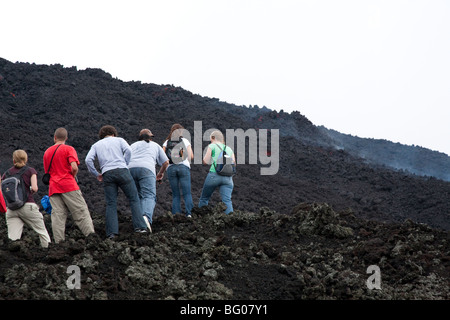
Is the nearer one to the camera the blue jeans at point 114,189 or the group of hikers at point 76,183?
the group of hikers at point 76,183

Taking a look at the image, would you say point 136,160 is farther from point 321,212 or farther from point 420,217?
point 420,217

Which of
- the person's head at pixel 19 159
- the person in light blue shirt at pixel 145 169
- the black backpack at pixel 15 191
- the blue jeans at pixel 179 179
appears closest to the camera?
the black backpack at pixel 15 191

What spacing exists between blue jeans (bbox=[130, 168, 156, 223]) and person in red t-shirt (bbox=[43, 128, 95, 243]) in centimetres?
95

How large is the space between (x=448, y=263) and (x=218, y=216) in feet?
11.1

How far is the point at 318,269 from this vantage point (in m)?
6.55

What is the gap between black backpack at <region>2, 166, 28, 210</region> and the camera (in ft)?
23.0

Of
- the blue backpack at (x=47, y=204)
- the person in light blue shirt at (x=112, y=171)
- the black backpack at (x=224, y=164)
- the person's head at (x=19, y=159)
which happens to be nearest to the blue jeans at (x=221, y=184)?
the black backpack at (x=224, y=164)

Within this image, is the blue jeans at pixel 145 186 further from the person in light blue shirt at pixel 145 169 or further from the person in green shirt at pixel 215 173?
the person in green shirt at pixel 215 173

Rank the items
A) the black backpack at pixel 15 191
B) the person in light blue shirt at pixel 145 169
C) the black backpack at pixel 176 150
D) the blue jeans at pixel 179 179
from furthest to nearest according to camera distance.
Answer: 1. the blue jeans at pixel 179 179
2. the black backpack at pixel 176 150
3. the person in light blue shirt at pixel 145 169
4. the black backpack at pixel 15 191

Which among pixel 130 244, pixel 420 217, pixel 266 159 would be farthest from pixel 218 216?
pixel 266 159

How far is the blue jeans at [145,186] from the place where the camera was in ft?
25.9

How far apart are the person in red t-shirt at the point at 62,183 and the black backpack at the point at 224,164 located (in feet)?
7.52

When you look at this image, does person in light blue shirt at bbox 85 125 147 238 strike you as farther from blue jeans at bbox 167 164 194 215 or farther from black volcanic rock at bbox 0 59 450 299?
blue jeans at bbox 167 164 194 215

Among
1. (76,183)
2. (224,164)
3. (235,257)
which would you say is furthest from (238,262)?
(224,164)
